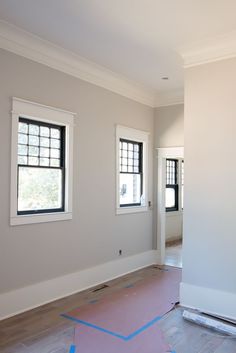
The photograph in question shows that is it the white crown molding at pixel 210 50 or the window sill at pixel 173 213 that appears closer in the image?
the white crown molding at pixel 210 50

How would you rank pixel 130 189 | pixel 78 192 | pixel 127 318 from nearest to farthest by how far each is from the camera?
pixel 127 318 < pixel 78 192 < pixel 130 189

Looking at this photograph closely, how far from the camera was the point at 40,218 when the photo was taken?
3949 mm

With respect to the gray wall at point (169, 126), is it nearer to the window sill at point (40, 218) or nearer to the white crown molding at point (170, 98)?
the white crown molding at point (170, 98)

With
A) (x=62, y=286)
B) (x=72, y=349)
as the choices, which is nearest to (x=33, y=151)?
(x=62, y=286)

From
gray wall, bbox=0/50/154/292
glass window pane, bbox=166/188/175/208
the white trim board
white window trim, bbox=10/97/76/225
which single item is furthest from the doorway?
white window trim, bbox=10/97/76/225

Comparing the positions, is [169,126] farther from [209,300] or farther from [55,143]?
[209,300]

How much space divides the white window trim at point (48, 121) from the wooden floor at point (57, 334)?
1.08 m

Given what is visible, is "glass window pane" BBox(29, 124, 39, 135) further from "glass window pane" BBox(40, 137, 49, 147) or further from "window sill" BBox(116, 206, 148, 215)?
"window sill" BBox(116, 206, 148, 215)

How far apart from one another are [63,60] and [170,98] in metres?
2.40

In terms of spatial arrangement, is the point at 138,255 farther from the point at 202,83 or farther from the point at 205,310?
the point at 202,83

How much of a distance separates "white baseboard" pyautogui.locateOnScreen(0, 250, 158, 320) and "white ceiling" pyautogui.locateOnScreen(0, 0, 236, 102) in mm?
3031

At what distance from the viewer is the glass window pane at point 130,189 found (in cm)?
562

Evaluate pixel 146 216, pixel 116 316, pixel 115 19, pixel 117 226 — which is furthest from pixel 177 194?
pixel 115 19

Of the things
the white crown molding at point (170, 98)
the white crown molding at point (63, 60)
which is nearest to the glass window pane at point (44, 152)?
the white crown molding at point (63, 60)
